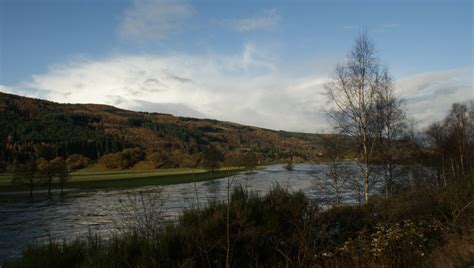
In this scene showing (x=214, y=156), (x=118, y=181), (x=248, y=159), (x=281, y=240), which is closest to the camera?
(x=281, y=240)

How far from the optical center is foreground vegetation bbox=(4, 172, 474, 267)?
727 cm

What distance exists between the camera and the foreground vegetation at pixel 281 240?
7.27 meters

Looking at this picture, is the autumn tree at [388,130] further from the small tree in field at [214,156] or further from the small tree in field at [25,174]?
the small tree in field at [25,174]

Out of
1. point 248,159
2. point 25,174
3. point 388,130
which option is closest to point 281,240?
point 248,159

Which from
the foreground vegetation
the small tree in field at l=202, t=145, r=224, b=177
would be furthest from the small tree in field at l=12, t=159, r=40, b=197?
the foreground vegetation

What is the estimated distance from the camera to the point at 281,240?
34.1 ft

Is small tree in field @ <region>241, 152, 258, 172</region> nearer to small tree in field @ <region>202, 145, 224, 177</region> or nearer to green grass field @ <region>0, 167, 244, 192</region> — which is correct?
small tree in field @ <region>202, 145, 224, 177</region>

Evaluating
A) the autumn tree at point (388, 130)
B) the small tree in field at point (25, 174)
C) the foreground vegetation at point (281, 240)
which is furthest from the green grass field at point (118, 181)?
the foreground vegetation at point (281, 240)

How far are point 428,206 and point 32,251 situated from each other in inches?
503

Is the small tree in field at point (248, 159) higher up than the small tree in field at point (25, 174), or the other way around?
the small tree in field at point (248, 159)

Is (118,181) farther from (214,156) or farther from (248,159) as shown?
(214,156)

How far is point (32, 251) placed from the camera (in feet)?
25.8

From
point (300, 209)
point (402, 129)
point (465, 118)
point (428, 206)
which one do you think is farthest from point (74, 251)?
point (465, 118)

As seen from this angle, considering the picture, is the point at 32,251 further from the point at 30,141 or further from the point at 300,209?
the point at 30,141
